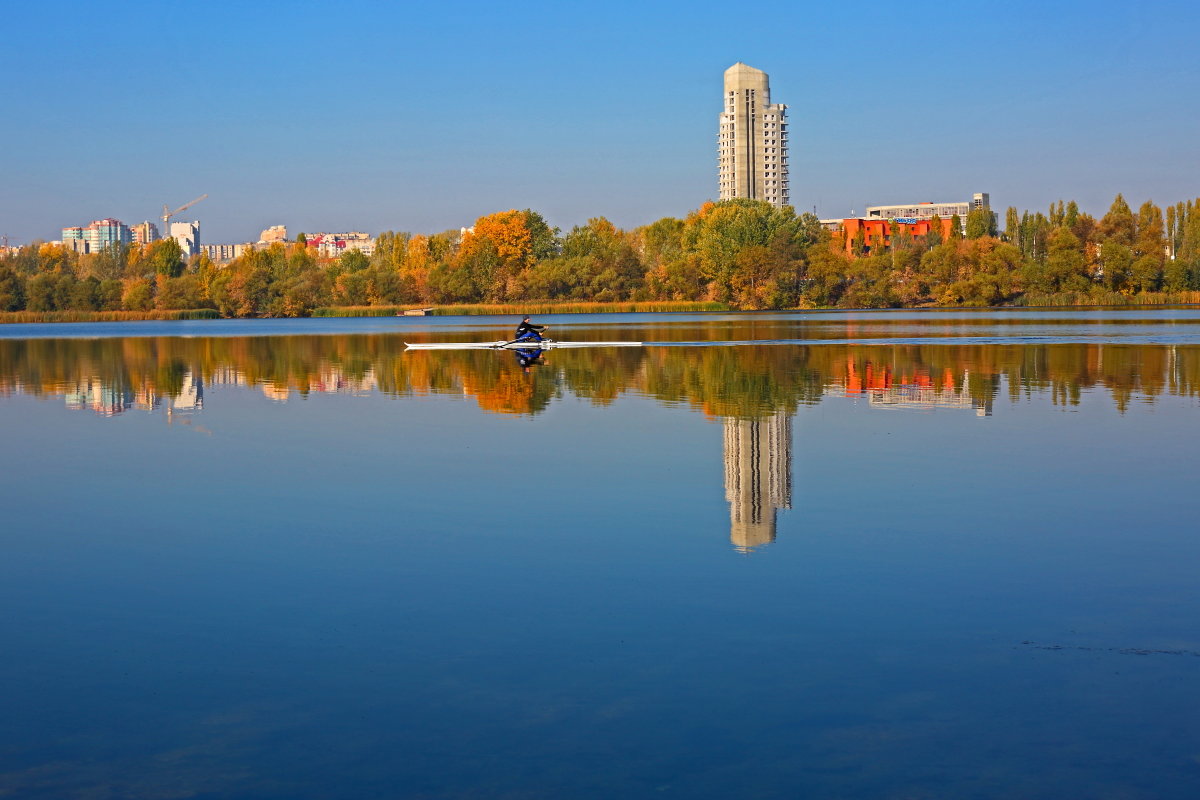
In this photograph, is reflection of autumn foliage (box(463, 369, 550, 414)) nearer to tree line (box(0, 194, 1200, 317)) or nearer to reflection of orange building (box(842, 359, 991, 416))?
reflection of orange building (box(842, 359, 991, 416))

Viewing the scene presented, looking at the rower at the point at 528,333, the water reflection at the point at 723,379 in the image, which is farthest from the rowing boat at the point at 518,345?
the water reflection at the point at 723,379

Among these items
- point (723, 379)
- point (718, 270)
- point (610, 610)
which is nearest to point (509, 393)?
point (723, 379)

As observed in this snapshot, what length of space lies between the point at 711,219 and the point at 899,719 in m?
120

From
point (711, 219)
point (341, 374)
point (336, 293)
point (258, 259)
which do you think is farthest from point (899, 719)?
point (258, 259)

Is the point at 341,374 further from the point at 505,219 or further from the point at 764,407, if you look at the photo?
the point at 505,219

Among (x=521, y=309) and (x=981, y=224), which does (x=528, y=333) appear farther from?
(x=981, y=224)

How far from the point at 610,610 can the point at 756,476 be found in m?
6.27

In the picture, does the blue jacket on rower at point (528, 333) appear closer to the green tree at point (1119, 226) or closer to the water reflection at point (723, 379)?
the water reflection at point (723, 379)

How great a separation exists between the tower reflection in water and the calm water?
0.09 metres

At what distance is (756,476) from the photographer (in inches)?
594

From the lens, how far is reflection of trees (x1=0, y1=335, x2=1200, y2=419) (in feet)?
85.1

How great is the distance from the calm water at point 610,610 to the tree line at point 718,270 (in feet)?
305

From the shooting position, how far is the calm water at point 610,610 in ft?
21.2

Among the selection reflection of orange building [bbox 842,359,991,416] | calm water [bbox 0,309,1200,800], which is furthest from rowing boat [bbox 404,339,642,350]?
calm water [bbox 0,309,1200,800]
